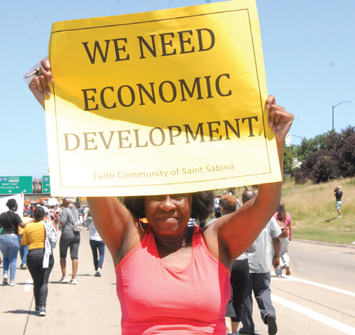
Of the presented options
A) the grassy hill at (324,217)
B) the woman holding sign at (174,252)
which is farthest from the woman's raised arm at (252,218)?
the grassy hill at (324,217)

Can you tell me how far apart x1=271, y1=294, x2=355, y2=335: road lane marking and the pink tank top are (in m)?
5.47

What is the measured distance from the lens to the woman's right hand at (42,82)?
2.54 m

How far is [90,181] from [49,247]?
23.0ft

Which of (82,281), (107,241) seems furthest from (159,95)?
(82,281)

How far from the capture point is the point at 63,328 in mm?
7820

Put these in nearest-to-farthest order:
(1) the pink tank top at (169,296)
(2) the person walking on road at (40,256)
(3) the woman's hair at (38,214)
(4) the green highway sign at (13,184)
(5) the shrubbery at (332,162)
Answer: (1) the pink tank top at (169,296) < (2) the person walking on road at (40,256) < (3) the woman's hair at (38,214) < (5) the shrubbery at (332,162) < (4) the green highway sign at (13,184)

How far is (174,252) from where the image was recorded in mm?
2658

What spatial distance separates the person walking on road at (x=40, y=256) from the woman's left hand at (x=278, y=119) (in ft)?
23.2

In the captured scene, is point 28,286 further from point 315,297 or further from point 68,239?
point 315,297

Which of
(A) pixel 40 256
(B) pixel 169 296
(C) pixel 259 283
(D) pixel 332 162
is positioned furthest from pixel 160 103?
(D) pixel 332 162

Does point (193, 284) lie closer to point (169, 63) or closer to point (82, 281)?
point (169, 63)

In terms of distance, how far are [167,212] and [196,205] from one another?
0.36m

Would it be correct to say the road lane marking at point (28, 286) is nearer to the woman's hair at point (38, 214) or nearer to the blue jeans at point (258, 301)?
the woman's hair at point (38, 214)

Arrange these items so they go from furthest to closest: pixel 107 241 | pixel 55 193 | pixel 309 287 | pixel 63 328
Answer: pixel 309 287
pixel 63 328
pixel 107 241
pixel 55 193
